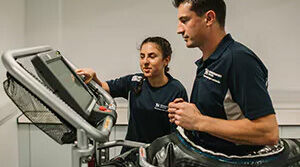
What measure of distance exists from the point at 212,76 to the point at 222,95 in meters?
0.08

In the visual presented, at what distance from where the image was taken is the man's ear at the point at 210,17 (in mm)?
1344

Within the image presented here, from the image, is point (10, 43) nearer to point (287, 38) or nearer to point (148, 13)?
point (148, 13)

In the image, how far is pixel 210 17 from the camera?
1352mm

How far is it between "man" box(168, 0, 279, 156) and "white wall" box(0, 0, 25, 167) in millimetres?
1275

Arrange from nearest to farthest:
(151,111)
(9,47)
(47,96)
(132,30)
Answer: (47,96) < (151,111) < (9,47) < (132,30)

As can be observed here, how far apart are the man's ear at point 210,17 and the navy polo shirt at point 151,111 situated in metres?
0.72

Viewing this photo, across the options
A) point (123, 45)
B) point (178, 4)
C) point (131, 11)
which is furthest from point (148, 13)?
point (178, 4)

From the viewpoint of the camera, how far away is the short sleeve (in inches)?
47.3

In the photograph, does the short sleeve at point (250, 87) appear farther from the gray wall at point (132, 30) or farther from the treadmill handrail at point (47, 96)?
the gray wall at point (132, 30)

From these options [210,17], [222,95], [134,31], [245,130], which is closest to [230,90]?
[222,95]

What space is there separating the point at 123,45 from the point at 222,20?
4.54 feet

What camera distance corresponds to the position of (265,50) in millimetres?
2670

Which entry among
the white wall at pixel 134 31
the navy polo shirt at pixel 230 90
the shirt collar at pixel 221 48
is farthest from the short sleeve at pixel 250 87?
the white wall at pixel 134 31

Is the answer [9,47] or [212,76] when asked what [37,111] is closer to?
[212,76]
